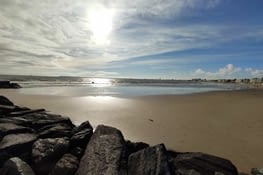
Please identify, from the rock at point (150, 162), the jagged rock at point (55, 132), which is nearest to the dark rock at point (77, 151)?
the jagged rock at point (55, 132)

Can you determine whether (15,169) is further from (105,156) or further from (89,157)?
(105,156)

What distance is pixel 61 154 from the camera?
16.6 ft

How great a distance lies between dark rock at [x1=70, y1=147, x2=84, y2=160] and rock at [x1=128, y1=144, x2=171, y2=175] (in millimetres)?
1258

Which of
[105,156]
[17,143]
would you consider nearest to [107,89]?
[17,143]

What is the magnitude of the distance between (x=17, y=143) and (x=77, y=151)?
1.39m

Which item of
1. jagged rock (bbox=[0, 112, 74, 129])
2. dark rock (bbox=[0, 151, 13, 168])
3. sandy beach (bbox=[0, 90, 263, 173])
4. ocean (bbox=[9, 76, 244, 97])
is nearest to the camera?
dark rock (bbox=[0, 151, 13, 168])

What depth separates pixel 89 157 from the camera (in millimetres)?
4699

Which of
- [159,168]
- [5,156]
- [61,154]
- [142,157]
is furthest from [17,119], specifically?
[159,168]

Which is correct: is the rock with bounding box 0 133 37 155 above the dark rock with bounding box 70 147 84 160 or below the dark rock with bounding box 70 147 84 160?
above

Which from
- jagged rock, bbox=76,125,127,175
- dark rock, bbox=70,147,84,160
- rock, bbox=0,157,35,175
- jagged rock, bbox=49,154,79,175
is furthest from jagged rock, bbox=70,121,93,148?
rock, bbox=0,157,35,175

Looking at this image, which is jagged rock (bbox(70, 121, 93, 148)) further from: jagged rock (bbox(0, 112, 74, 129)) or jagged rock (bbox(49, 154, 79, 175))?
jagged rock (bbox(0, 112, 74, 129))

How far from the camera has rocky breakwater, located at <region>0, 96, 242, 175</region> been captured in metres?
4.22

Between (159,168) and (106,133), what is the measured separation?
1.61m

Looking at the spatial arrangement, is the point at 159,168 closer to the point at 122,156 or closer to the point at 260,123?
the point at 122,156
